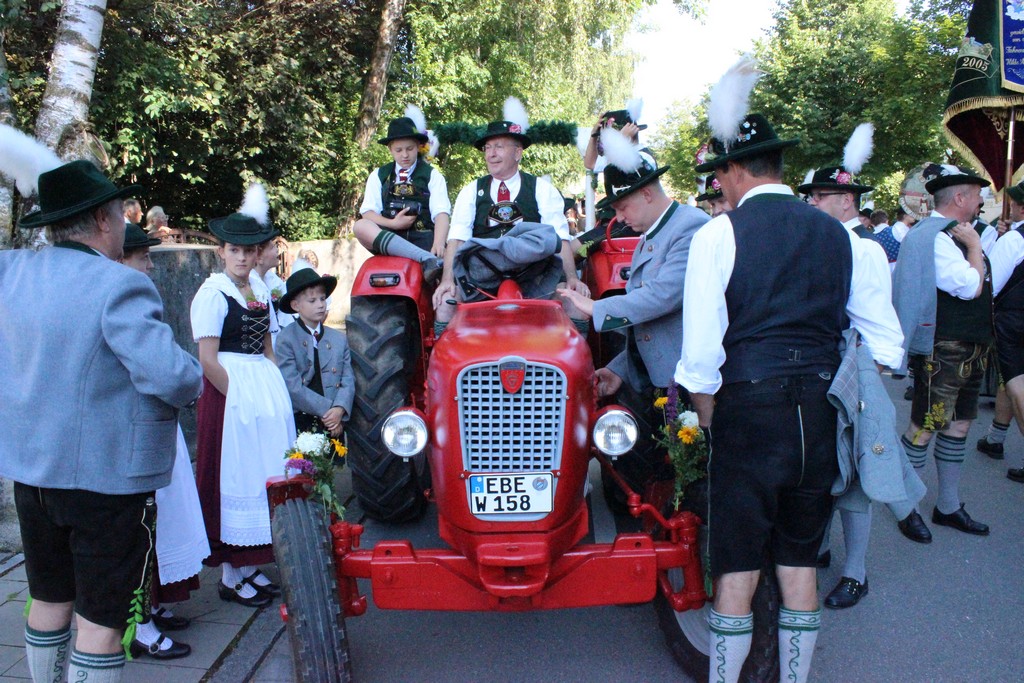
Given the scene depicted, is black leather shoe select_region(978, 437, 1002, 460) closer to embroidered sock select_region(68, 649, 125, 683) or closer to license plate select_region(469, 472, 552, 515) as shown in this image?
license plate select_region(469, 472, 552, 515)

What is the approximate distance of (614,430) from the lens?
117 inches

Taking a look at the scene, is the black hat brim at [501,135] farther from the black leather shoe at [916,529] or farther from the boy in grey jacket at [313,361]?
the black leather shoe at [916,529]

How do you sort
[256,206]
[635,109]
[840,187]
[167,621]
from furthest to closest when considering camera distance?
[635,109]
[840,187]
[256,206]
[167,621]

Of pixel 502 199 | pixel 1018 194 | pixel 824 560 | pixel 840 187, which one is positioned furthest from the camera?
pixel 1018 194

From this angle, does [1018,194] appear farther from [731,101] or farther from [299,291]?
[299,291]

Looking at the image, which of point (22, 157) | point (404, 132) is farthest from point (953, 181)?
point (22, 157)

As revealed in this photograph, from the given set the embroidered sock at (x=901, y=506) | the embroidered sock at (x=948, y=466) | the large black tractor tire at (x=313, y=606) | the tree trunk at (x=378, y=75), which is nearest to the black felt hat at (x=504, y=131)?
the large black tractor tire at (x=313, y=606)

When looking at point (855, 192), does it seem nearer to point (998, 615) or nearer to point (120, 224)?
point (998, 615)

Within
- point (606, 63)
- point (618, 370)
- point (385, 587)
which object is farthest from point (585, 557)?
point (606, 63)

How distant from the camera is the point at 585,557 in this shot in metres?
2.91

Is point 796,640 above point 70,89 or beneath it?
beneath

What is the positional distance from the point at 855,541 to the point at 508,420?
210 centimetres

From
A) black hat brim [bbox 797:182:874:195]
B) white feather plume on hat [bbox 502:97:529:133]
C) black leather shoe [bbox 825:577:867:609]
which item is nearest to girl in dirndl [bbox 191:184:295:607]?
white feather plume on hat [bbox 502:97:529:133]

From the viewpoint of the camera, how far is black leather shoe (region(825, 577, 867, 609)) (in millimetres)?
3885
